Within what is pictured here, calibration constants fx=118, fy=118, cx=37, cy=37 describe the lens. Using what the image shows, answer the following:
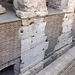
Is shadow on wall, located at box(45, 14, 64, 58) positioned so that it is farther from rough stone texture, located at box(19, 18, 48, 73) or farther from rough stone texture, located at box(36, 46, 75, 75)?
rough stone texture, located at box(36, 46, 75, 75)

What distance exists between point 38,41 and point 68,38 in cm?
195

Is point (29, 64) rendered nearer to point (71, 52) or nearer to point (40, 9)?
point (40, 9)

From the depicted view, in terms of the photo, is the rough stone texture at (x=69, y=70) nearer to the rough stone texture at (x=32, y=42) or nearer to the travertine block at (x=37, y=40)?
the rough stone texture at (x=32, y=42)

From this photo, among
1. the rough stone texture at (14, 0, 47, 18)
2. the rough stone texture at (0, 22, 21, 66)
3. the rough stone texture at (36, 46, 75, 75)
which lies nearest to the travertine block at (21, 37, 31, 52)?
the rough stone texture at (0, 22, 21, 66)

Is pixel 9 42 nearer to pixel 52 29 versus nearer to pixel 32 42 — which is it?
pixel 32 42

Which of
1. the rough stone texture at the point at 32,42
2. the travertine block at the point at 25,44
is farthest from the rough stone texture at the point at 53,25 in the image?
the travertine block at the point at 25,44

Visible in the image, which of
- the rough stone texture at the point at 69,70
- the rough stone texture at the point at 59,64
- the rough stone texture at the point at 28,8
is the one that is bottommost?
the rough stone texture at the point at 69,70

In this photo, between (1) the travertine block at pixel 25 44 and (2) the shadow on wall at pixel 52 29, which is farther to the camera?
(2) the shadow on wall at pixel 52 29

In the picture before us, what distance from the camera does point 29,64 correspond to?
339 centimetres

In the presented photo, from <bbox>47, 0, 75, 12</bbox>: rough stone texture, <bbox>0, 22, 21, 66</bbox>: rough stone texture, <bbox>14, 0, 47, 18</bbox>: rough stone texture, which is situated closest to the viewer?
<bbox>0, 22, 21, 66</bbox>: rough stone texture

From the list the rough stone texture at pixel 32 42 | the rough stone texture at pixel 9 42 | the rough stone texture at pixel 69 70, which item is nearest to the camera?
the rough stone texture at pixel 9 42

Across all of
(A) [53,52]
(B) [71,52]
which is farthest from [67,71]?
(B) [71,52]

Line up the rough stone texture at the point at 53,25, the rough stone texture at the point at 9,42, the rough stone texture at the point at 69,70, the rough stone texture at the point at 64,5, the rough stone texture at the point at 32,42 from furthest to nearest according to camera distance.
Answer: the rough stone texture at the point at 64,5 < the rough stone texture at the point at 69,70 < the rough stone texture at the point at 53,25 < the rough stone texture at the point at 32,42 < the rough stone texture at the point at 9,42

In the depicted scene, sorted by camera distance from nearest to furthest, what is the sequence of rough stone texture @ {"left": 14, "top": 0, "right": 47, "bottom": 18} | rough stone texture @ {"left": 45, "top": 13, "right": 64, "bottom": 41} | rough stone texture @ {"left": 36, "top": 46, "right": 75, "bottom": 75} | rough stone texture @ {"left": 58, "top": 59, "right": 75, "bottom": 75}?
rough stone texture @ {"left": 14, "top": 0, "right": 47, "bottom": 18} < rough stone texture @ {"left": 45, "top": 13, "right": 64, "bottom": 41} < rough stone texture @ {"left": 36, "top": 46, "right": 75, "bottom": 75} < rough stone texture @ {"left": 58, "top": 59, "right": 75, "bottom": 75}
